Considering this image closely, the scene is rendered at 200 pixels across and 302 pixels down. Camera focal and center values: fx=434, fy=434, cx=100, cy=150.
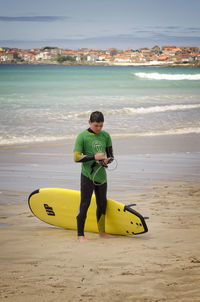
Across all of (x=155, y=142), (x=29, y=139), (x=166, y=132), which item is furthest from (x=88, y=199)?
(x=166, y=132)

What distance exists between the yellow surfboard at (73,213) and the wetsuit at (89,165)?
0.29 metres

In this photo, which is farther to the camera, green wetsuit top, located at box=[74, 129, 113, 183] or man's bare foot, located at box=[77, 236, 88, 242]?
man's bare foot, located at box=[77, 236, 88, 242]

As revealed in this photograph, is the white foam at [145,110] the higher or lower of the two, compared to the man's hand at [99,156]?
lower

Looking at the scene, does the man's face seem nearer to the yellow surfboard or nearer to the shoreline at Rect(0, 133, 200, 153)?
the yellow surfboard

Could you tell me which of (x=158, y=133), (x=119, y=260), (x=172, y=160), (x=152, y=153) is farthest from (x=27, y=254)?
(x=158, y=133)

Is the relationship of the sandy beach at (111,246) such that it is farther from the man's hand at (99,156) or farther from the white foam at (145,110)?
the white foam at (145,110)

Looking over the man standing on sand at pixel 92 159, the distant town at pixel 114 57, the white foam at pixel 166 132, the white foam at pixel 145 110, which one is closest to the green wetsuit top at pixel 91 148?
the man standing on sand at pixel 92 159

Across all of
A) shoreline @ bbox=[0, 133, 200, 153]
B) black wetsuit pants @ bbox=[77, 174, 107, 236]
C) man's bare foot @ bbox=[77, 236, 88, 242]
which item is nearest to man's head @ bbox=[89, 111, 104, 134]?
black wetsuit pants @ bbox=[77, 174, 107, 236]

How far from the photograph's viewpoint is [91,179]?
4.41m

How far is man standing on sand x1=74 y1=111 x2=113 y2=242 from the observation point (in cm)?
426

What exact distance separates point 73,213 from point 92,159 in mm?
1067

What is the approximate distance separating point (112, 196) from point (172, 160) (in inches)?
120

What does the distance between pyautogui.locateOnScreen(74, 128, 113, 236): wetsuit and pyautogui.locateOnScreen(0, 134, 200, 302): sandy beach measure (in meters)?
0.42

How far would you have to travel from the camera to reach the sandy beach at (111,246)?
320 centimetres
